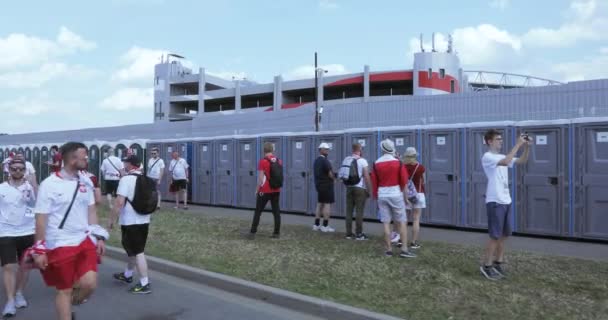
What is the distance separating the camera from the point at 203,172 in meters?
16.3

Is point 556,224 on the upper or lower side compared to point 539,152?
lower

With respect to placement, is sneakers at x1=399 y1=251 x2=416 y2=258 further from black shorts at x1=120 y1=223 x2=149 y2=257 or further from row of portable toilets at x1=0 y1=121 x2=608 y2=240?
black shorts at x1=120 y1=223 x2=149 y2=257

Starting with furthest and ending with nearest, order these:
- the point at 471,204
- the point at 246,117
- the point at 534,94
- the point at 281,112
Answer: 1. the point at 246,117
2. the point at 281,112
3. the point at 534,94
4. the point at 471,204

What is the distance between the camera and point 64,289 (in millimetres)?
4297

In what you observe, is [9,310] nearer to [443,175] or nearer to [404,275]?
[404,275]

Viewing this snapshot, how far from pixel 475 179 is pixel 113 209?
6.91 m

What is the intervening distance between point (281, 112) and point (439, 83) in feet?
96.3

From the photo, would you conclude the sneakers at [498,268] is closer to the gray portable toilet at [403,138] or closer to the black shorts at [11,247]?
the gray portable toilet at [403,138]

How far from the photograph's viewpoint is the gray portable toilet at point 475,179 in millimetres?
10555

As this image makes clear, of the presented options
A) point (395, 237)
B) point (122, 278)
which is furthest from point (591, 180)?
point (122, 278)

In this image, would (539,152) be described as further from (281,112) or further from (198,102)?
(198,102)

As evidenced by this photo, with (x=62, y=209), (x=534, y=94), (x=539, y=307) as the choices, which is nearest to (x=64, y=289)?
(x=62, y=209)

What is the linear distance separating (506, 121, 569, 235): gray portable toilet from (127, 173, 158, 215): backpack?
669 centimetres

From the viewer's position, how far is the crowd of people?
434cm
